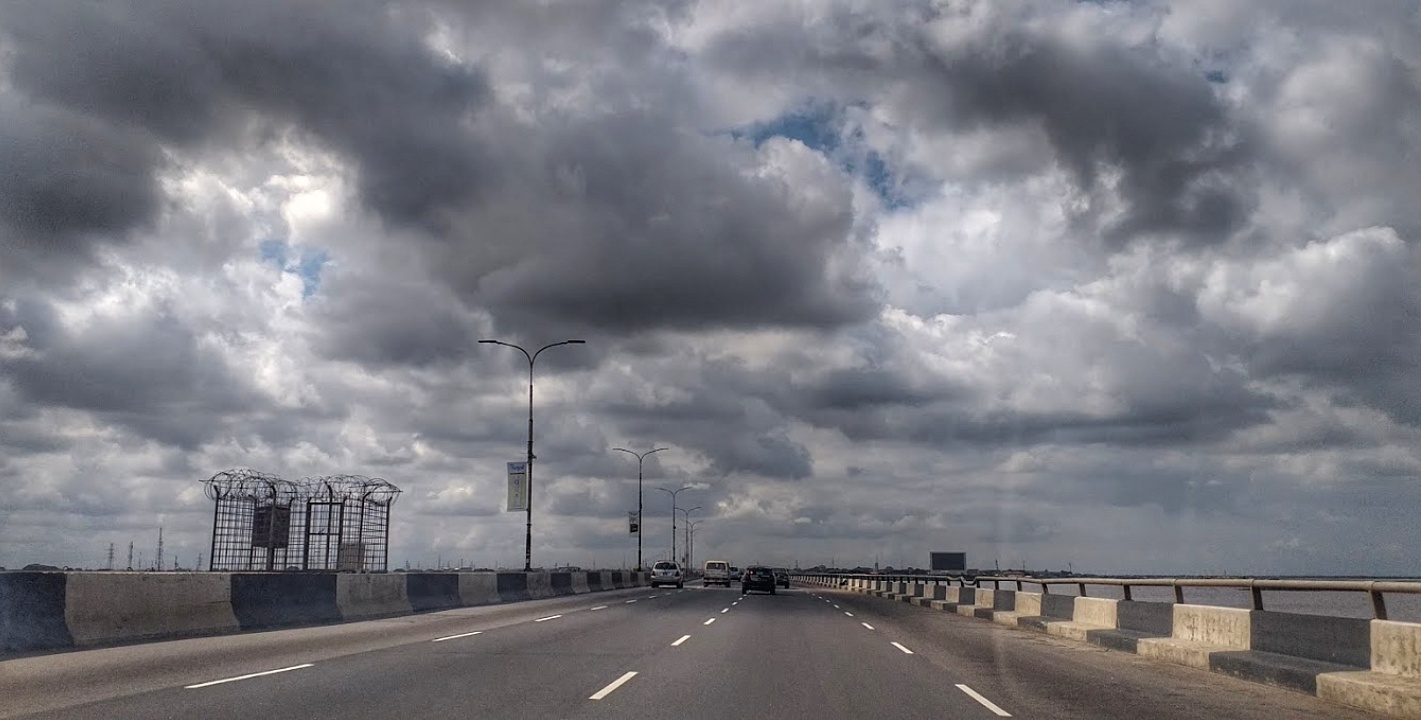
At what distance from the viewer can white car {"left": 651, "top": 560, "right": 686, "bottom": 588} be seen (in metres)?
74.6

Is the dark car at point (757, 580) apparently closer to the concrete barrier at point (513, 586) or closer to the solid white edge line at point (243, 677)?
the concrete barrier at point (513, 586)

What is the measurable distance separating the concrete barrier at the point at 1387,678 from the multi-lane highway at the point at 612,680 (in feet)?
0.73

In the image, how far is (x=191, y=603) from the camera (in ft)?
69.4

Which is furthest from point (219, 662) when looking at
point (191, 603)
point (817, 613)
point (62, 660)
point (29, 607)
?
point (817, 613)

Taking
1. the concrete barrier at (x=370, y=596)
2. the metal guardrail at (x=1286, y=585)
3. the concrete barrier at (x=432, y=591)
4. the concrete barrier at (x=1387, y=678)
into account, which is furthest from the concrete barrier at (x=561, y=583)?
the concrete barrier at (x=1387, y=678)

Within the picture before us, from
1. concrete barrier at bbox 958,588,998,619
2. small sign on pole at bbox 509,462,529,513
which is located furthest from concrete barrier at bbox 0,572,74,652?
small sign on pole at bbox 509,462,529,513

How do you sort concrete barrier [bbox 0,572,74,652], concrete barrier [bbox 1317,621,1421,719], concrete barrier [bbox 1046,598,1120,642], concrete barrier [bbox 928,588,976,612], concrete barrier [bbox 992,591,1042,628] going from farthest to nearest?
concrete barrier [bbox 928,588,976,612] → concrete barrier [bbox 992,591,1042,628] → concrete barrier [bbox 1046,598,1120,642] → concrete barrier [bbox 0,572,74,652] → concrete barrier [bbox 1317,621,1421,719]

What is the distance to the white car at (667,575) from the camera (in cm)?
7462

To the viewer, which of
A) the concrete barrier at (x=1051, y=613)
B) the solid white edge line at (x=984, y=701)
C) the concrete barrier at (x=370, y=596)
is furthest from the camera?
the concrete barrier at (x=370, y=596)

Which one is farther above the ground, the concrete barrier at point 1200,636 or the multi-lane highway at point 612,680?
the concrete barrier at point 1200,636

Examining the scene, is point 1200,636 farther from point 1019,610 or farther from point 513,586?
point 513,586

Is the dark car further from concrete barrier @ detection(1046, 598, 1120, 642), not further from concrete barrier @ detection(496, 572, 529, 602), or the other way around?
concrete barrier @ detection(1046, 598, 1120, 642)

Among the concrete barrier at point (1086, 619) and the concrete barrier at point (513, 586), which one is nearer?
the concrete barrier at point (1086, 619)

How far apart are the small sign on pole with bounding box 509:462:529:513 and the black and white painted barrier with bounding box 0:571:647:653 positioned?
44.7ft
